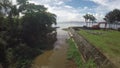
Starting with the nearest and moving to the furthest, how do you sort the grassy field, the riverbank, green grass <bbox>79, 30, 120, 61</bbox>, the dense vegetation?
the riverbank → the grassy field → green grass <bbox>79, 30, 120, 61</bbox> → the dense vegetation

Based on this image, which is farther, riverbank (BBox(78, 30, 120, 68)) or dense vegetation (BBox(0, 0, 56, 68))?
dense vegetation (BBox(0, 0, 56, 68))

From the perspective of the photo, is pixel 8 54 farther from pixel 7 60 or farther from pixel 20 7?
pixel 20 7

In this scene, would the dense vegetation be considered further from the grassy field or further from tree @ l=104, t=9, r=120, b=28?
tree @ l=104, t=9, r=120, b=28

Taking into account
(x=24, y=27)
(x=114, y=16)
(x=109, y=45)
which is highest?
(x=114, y=16)

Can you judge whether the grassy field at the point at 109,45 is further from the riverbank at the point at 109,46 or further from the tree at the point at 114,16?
the tree at the point at 114,16

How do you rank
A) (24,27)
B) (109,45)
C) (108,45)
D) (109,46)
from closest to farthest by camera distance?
(109,46), (108,45), (109,45), (24,27)

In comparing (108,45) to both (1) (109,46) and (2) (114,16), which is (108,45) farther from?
(2) (114,16)

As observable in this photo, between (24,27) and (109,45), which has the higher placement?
(24,27)

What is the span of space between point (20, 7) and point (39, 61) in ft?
41.5

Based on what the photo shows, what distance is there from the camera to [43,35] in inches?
1174

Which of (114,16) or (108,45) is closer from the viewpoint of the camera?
(108,45)

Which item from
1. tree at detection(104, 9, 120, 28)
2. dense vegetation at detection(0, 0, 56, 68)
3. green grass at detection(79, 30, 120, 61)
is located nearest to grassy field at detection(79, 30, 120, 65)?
green grass at detection(79, 30, 120, 61)

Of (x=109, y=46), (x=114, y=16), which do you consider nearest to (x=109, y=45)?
(x=109, y=46)

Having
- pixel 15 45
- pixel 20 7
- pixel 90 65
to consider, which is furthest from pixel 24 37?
pixel 90 65
